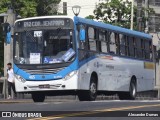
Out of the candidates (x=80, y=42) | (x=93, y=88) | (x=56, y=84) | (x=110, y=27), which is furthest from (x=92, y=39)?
(x=56, y=84)

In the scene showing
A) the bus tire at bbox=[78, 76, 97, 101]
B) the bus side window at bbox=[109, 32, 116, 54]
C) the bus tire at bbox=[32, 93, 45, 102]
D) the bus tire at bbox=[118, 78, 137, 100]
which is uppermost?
the bus side window at bbox=[109, 32, 116, 54]

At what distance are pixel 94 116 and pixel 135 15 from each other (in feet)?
157

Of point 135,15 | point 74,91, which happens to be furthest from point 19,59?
point 135,15

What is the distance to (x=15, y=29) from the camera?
26.5 metres

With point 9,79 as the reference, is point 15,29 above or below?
above

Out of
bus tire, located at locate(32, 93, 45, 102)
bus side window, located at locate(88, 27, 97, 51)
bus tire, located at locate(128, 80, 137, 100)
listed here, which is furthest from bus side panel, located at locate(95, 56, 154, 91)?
bus tire, located at locate(32, 93, 45, 102)

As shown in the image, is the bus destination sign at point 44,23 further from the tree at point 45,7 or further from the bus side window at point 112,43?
the tree at point 45,7

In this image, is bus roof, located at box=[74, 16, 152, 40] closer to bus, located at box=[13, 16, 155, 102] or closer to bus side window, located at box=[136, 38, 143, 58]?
bus, located at box=[13, 16, 155, 102]

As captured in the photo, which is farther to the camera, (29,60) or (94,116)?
(29,60)

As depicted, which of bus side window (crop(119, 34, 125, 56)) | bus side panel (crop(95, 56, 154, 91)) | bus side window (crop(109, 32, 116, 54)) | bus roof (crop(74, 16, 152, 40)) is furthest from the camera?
bus side window (crop(119, 34, 125, 56))

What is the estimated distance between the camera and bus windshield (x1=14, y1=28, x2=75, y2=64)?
25391 millimetres

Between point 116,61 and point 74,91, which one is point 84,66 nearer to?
point 74,91

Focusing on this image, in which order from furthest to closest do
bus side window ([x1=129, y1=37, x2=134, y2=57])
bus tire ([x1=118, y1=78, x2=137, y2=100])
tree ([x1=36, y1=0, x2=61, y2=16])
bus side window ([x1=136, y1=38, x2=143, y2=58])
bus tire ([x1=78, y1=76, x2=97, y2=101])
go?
1. tree ([x1=36, y1=0, x2=61, y2=16])
2. bus side window ([x1=136, y1=38, x2=143, y2=58])
3. bus tire ([x1=118, y1=78, x2=137, y2=100])
4. bus side window ([x1=129, y1=37, x2=134, y2=57])
5. bus tire ([x1=78, y1=76, x2=97, y2=101])

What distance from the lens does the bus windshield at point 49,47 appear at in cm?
2539
